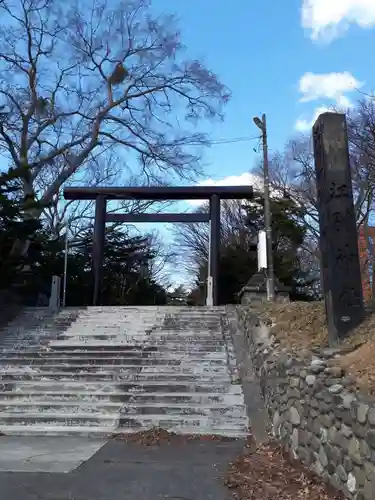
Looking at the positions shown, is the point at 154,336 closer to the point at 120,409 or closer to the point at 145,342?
the point at 145,342

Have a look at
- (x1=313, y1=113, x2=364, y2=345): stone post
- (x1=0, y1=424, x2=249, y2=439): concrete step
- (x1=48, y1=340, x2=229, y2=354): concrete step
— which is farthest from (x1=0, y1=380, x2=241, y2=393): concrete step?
(x1=313, y1=113, x2=364, y2=345): stone post

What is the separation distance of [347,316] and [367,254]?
1043 inches

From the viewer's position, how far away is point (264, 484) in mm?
5148

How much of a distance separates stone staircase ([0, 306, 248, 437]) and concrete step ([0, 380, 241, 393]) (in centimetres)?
2

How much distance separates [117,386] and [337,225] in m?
4.78

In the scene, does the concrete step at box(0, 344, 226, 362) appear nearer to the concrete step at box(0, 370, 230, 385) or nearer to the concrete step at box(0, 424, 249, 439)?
the concrete step at box(0, 370, 230, 385)

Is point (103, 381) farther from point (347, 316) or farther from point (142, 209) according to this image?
point (142, 209)

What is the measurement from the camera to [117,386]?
9469 mm

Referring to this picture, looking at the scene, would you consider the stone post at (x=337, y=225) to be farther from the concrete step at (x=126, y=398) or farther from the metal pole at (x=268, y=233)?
the metal pole at (x=268, y=233)

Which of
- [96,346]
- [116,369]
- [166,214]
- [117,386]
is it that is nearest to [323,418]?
[117,386]

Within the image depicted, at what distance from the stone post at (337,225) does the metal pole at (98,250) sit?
14233 mm

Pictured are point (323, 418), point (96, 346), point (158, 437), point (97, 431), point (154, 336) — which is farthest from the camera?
point (154, 336)

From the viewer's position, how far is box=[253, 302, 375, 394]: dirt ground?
17.8ft

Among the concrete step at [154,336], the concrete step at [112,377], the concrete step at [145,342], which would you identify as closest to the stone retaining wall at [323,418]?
the concrete step at [112,377]
